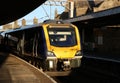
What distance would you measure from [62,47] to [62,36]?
75 centimetres

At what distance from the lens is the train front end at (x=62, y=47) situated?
17.9m

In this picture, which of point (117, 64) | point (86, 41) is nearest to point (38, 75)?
point (117, 64)

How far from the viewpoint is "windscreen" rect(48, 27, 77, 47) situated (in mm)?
18766

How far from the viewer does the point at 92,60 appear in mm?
24891

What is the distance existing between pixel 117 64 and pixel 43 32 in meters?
4.94

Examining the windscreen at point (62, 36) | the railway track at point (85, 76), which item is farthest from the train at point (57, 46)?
the railway track at point (85, 76)

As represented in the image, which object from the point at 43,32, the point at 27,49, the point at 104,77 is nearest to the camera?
the point at 104,77

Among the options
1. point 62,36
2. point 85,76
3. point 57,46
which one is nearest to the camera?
point 57,46

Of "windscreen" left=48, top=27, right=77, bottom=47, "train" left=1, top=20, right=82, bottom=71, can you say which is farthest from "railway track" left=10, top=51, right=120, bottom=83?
"windscreen" left=48, top=27, right=77, bottom=47

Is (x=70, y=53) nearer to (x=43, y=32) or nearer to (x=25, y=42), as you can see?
(x=43, y=32)

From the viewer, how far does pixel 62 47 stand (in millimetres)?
18422

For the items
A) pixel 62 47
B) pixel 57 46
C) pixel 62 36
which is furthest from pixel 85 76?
Answer: pixel 62 36

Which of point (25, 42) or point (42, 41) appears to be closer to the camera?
point (42, 41)

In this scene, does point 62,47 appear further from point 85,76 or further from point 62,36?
point 85,76
